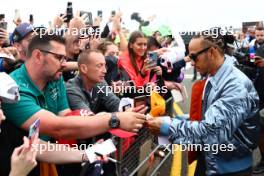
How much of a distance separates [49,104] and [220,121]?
1223 millimetres

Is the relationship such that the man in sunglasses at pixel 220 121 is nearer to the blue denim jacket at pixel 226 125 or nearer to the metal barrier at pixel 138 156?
the blue denim jacket at pixel 226 125

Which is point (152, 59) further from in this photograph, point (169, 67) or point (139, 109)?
point (139, 109)

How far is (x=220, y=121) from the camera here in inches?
110

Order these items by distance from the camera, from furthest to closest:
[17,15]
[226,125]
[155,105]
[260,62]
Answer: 1. [17,15]
2. [260,62]
3. [155,105]
4. [226,125]

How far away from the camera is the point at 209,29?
323cm

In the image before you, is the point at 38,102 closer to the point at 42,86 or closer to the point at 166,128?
the point at 42,86

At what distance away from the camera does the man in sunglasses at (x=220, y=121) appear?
2.83m

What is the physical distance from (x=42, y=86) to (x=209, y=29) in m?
1.36

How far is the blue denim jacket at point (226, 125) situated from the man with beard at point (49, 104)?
36cm

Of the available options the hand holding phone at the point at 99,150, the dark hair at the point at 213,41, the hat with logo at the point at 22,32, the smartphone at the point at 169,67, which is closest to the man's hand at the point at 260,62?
the smartphone at the point at 169,67

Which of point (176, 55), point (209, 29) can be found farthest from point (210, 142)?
point (176, 55)

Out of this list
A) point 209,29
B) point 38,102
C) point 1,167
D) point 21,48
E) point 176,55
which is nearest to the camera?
point 1,167

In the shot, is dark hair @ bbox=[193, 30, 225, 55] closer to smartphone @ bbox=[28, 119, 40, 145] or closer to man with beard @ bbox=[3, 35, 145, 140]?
man with beard @ bbox=[3, 35, 145, 140]

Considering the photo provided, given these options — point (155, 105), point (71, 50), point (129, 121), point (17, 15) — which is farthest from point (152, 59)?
point (17, 15)
